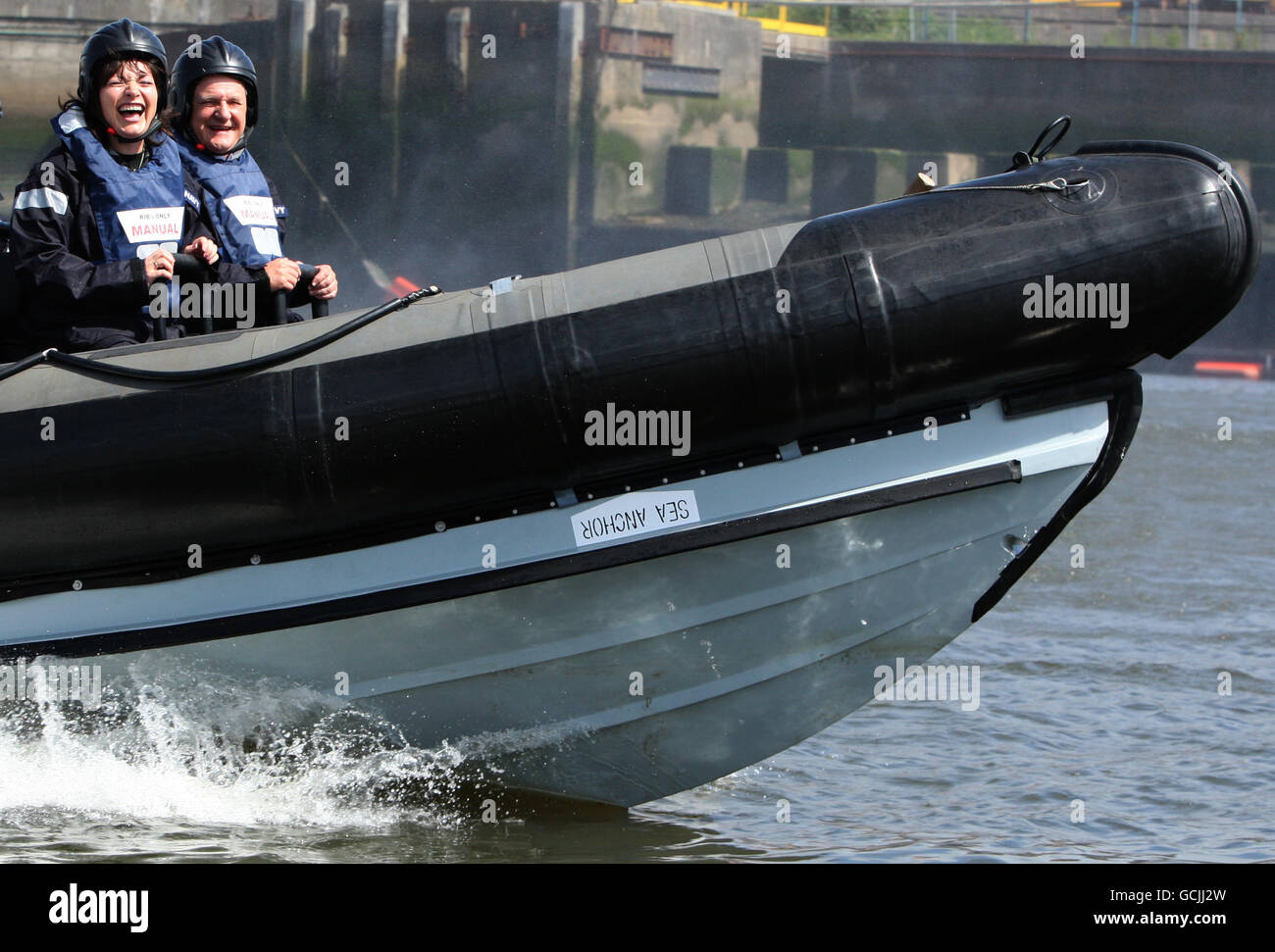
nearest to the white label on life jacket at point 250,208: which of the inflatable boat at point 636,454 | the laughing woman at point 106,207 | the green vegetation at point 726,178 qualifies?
the laughing woman at point 106,207

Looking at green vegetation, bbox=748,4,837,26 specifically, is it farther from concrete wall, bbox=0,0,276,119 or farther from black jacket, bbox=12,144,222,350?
black jacket, bbox=12,144,222,350

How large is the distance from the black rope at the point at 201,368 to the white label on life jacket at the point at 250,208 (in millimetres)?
697

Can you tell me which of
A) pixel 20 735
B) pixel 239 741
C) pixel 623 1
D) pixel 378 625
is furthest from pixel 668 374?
pixel 623 1

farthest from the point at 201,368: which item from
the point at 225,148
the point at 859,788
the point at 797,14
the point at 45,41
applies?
the point at 797,14

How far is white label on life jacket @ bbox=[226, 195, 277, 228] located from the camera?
14.3 ft

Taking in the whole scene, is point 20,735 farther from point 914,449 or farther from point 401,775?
point 914,449

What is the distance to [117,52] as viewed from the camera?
4145 millimetres

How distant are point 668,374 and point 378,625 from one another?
101 cm

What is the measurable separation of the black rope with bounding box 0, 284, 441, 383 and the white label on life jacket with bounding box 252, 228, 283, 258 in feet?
2.20

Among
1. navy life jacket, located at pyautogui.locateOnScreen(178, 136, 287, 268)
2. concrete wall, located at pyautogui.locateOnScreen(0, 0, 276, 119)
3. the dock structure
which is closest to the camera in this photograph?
navy life jacket, located at pyautogui.locateOnScreen(178, 136, 287, 268)

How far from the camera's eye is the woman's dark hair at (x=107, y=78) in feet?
13.7

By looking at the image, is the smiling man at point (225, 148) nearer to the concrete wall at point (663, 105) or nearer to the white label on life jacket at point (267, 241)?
the white label on life jacket at point (267, 241)

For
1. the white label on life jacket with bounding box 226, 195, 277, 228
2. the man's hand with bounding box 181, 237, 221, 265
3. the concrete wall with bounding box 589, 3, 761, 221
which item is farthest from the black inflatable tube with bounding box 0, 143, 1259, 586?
the concrete wall with bounding box 589, 3, 761, 221

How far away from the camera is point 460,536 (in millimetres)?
3871
